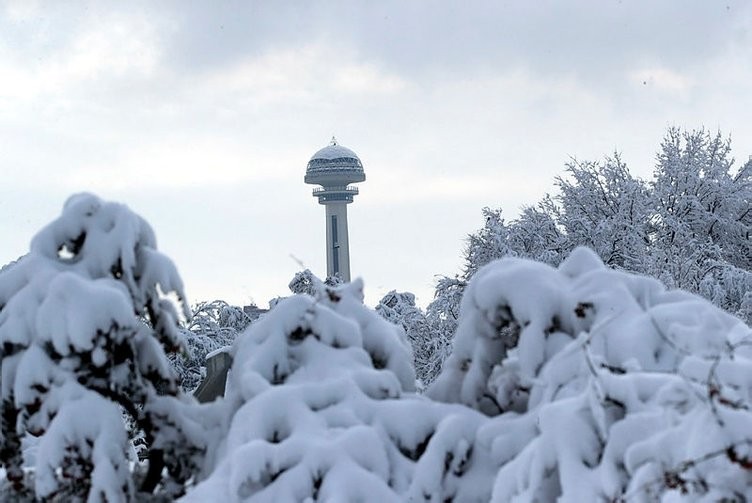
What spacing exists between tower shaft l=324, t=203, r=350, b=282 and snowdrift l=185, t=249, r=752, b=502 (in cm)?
13055

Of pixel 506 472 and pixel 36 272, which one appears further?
pixel 36 272

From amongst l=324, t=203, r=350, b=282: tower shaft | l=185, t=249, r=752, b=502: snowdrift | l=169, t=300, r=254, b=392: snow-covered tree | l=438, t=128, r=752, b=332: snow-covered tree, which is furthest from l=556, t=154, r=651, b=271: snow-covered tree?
l=324, t=203, r=350, b=282: tower shaft

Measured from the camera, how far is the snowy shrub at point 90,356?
7.13 m

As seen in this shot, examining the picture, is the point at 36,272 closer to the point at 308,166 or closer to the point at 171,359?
the point at 171,359

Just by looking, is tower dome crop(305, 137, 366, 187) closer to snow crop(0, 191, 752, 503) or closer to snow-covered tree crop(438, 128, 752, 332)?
snow-covered tree crop(438, 128, 752, 332)

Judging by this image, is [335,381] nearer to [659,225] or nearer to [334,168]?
[659,225]

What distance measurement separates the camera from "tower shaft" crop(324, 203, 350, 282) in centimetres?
14162

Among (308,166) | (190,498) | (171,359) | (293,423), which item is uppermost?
(308,166)

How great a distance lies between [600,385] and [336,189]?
139233 millimetres

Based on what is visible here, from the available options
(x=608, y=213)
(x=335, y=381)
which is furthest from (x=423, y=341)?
(x=335, y=381)

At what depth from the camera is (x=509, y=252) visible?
30.0m

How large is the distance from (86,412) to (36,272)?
1069 mm

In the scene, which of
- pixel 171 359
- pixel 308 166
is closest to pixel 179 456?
pixel 171 359

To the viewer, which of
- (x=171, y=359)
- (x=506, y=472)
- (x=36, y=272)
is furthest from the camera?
(x=171, y=359)
